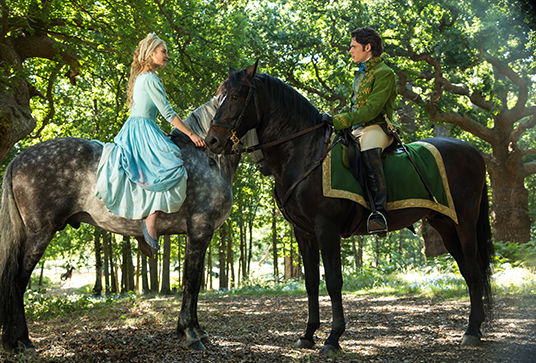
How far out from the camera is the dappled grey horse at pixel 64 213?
3.97 metres

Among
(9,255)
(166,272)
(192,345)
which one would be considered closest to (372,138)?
(192,345)

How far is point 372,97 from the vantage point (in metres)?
4.14

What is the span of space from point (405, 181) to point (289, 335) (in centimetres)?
241

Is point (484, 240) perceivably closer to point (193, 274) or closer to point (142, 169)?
point (193, 274)

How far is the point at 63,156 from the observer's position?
13.8ft

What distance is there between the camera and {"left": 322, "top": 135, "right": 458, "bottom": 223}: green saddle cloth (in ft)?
12.9

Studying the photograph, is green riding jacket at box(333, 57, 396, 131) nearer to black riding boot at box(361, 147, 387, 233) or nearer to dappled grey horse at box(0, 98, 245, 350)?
black riding boot at box(361, 147, 387, 233)

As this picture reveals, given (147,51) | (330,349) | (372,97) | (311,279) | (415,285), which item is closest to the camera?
(330,349)

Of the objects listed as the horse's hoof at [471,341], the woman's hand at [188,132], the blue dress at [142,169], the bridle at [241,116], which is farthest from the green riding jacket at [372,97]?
the horse's hoof at [471,341]

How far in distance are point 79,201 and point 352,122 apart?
302 centimetres

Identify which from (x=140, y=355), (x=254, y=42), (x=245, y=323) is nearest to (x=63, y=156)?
(x=140, y=355)

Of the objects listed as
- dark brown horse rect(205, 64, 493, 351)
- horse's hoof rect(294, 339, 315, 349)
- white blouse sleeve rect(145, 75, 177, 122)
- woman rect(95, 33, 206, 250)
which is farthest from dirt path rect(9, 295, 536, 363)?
white blouse sleeve rect(145, 75, 177, 122)

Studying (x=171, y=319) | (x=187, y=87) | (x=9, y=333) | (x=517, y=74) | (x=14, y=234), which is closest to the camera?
(x=9, y=333)

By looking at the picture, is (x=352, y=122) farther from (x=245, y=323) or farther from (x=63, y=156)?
(x=245, y=323)
